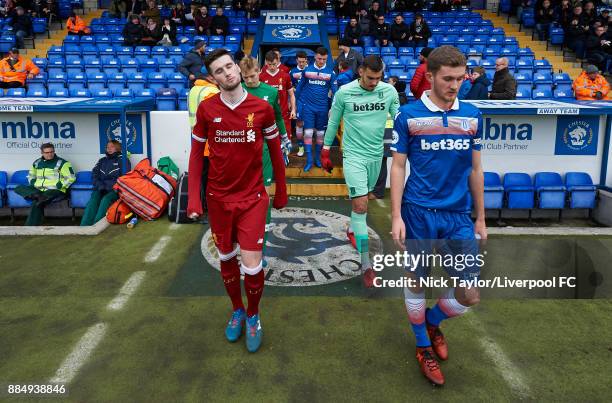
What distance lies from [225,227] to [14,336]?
2.03 meters

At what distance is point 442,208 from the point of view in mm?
3305

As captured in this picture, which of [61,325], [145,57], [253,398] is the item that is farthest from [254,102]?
[145,57]

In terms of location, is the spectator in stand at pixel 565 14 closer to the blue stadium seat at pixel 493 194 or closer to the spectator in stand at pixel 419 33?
the spectator in stand at pixel 419 33

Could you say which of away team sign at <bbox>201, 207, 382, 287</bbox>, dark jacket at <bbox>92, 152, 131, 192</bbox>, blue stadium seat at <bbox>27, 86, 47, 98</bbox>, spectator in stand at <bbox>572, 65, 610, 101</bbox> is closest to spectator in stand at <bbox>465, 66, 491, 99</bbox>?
spectator in stand at <bbox>572, 65, 610, 101</bbox>

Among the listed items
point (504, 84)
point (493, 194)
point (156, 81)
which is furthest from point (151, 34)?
point (493, 194)

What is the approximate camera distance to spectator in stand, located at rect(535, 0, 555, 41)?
18.5 metres

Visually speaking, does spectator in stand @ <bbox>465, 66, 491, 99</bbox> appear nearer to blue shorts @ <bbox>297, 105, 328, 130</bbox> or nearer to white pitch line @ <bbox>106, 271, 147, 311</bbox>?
blue shorts @ <bbox>297, 105, 328, 130</bbox>

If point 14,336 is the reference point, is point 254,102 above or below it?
above

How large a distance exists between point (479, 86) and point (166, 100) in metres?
6.58

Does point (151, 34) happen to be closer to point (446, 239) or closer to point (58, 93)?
point (58, 93)

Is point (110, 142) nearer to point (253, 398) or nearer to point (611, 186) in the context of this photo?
point (253, 398)

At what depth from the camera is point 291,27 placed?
1783cm

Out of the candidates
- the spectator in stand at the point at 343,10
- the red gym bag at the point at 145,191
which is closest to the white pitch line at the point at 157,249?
the red gym bag at the point at 145,191

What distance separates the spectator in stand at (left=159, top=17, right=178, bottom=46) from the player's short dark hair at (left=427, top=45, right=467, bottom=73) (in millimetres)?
14953
